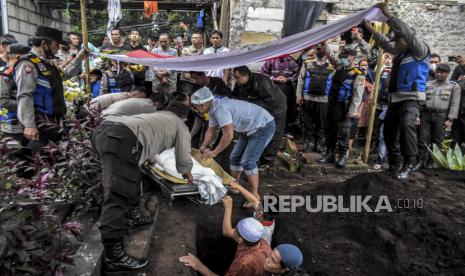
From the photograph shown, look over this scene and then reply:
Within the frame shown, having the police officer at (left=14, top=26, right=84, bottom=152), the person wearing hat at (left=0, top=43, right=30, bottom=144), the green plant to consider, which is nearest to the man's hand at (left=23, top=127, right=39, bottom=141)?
the police officer at (left=14, top=26, right=84, bottom=152)

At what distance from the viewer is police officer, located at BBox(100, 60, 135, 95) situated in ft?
18.2

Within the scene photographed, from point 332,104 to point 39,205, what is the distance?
4.71m

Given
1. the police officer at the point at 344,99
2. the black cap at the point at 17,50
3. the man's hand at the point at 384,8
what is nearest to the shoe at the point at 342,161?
the police officer at the point at 344,99

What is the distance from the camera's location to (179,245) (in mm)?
3438

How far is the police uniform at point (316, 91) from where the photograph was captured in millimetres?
5875

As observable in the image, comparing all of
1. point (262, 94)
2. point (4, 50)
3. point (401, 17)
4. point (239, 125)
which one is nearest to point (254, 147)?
point (239, 125)

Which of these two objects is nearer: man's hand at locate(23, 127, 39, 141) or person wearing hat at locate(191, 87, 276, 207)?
man's hand at locate(23, 127, 39, 141)

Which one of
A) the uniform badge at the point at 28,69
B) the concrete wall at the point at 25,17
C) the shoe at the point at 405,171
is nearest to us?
the uniform badge at the point at 28,69

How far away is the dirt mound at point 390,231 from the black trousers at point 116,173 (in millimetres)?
2031

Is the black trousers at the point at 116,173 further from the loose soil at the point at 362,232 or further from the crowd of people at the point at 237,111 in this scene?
the loose soil at the point at 362,232

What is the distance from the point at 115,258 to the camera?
2670mm

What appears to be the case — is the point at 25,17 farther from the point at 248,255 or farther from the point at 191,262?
the point at 248,255

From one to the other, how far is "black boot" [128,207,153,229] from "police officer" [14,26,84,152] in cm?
118

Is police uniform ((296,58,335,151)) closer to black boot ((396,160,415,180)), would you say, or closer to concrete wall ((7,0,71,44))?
black boot ((396,160,415,180))
